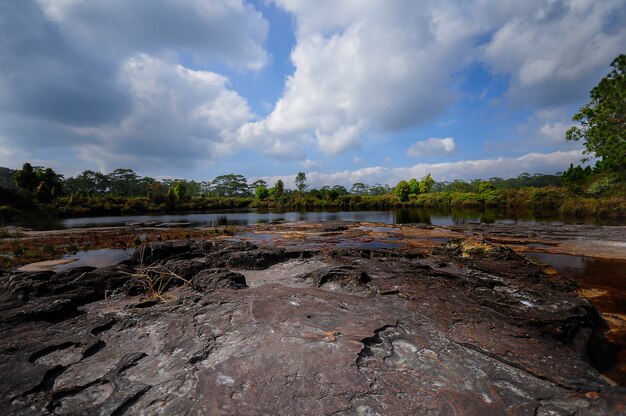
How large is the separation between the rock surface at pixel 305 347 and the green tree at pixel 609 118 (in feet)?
106

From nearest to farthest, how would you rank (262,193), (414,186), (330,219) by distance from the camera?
(330,219) → (414,186) → (262,193)

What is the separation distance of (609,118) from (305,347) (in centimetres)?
4250

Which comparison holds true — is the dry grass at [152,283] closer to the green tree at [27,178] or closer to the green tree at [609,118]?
the green tree at [609,118]

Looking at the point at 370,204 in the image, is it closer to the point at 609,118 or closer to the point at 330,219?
the point at 330,219

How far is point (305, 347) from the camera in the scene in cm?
463

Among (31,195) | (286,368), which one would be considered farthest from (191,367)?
(31,195)

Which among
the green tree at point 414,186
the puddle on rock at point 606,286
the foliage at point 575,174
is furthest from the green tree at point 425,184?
the puddle on rock at point 606,286

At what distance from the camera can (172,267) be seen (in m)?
10.3

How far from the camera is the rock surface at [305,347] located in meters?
3.56

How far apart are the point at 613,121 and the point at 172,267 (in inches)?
1702

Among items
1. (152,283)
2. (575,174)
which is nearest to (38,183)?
(152,283)

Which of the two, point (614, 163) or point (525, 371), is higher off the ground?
point (614, 163)

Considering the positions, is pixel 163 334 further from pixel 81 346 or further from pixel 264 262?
pixel 264 262

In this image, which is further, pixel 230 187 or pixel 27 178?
pixel 230 187
